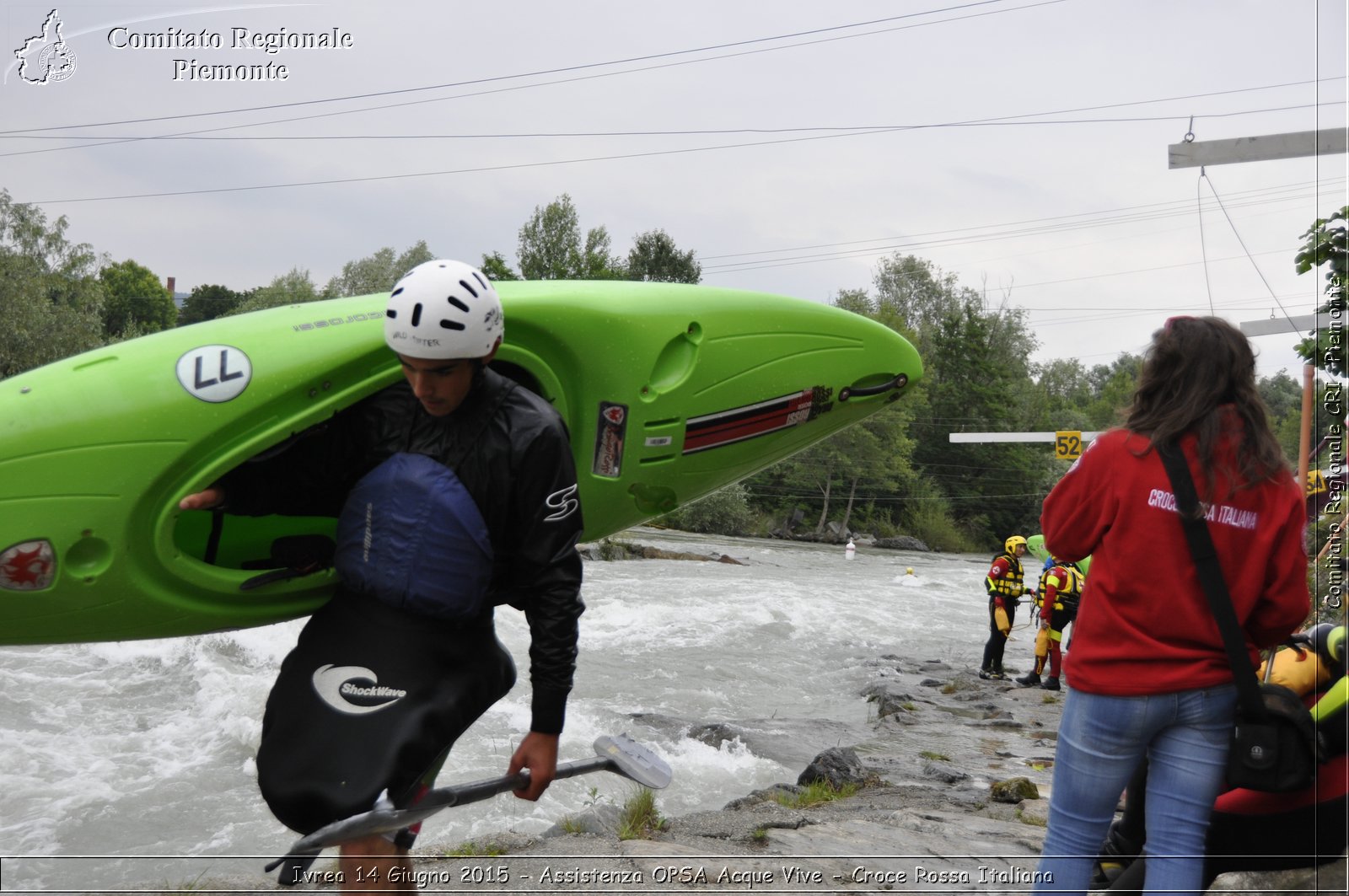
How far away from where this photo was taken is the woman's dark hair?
213 cm

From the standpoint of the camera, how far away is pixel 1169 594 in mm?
2105

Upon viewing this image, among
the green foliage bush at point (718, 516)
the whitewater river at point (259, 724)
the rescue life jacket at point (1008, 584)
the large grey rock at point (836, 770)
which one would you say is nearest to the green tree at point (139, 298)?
the green foliage bush at point (718, 516)

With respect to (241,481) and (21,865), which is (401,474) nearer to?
(241,481)

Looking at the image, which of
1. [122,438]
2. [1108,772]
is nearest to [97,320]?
[122,438]

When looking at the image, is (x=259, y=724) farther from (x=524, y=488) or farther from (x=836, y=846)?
(x=524, y=488)

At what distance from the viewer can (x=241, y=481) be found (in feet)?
8.56

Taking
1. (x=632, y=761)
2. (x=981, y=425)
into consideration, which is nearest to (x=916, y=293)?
(x=981, y=425)

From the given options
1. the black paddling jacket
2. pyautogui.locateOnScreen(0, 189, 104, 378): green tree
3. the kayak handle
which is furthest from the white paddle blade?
pyautogui.locateOnScreen(0, 189, 104, 378): green tree

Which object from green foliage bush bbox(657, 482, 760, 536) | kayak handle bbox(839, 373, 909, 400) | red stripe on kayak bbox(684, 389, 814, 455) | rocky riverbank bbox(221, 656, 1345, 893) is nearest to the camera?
rocky riverbank bbox(221, 656, 1345, 893)

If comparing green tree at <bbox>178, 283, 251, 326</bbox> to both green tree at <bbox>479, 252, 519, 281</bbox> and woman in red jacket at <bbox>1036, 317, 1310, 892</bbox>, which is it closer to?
green tree at <bbox>479, 252, 519, 281</bbox>

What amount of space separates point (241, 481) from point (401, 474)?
1.94 feet

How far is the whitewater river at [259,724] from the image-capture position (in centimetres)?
498

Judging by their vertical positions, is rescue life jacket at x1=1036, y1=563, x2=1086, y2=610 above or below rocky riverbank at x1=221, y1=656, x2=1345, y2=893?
above

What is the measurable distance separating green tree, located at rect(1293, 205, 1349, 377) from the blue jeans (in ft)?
7.29
